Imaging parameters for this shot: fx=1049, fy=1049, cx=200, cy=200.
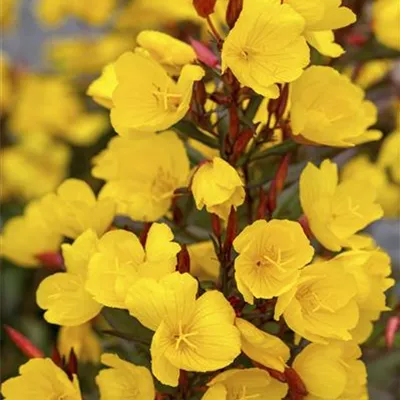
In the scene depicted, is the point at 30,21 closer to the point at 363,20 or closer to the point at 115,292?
the point at 363,20

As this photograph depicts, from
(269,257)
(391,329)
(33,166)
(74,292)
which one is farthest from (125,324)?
(33,166)

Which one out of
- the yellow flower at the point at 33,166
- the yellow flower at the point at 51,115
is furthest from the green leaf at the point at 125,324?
the yellow flower at the point at 51,115

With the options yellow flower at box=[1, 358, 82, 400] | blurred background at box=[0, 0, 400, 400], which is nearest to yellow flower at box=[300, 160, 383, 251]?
yellow flower at box=[1, 358, 82, 400]

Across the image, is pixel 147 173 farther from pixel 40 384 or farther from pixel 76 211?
pixel 40 384

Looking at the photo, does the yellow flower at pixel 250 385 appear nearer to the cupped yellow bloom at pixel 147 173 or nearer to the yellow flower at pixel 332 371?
the yellow flower at pixel 332 371

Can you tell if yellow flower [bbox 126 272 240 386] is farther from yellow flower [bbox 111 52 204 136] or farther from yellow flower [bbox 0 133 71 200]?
yellow flower [bbox 0 133 71 200]

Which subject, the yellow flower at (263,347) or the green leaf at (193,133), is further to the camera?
the green leaf at (193,133)

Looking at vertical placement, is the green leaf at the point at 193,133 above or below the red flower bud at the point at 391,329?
above
